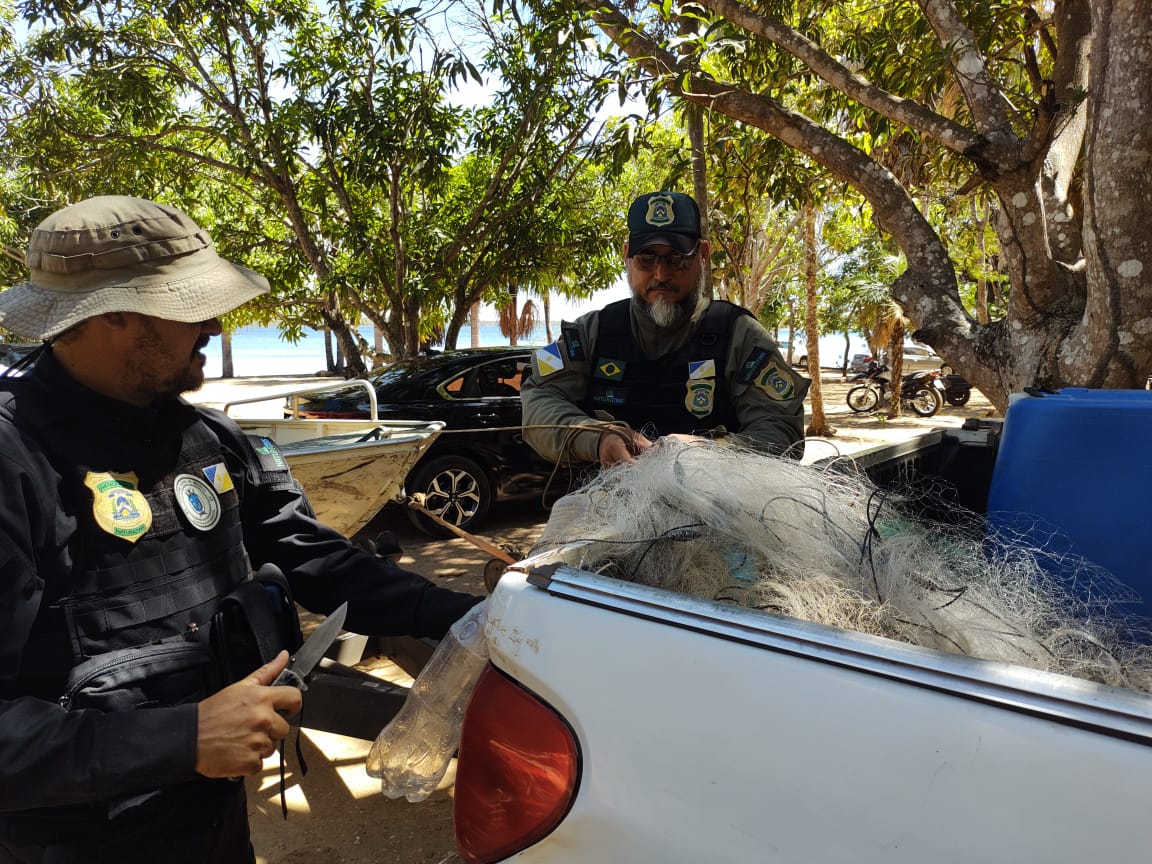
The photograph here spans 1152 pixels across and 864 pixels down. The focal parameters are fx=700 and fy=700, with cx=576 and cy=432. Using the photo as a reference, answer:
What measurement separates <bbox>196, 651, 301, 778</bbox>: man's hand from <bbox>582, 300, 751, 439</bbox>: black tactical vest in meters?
1.55

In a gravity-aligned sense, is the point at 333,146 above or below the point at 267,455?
above

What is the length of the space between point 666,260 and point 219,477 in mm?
1576

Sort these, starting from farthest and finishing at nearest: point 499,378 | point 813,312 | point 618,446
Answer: point 813,312
point 499,378
point 618,446

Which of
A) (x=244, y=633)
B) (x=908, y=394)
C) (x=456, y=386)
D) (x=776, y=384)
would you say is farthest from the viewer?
(x=908, y=394)

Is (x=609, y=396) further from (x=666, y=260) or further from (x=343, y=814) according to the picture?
(x=343, y=814)

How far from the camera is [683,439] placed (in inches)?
64.1

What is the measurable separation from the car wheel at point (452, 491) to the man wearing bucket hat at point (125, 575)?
4.57m

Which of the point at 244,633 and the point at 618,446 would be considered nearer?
the point at 244,633

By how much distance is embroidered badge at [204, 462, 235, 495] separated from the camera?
139 cm

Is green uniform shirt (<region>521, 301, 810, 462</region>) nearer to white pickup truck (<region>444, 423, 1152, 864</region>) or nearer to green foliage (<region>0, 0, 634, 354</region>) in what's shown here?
white pickup truck (<region>444, 423, 1152, 864</region>)

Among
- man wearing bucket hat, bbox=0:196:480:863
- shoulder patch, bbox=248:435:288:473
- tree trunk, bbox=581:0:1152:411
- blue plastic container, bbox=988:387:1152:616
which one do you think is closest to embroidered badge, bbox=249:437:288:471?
shoulder patch, bbox=248:435:288:473

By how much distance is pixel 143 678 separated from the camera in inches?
45.1

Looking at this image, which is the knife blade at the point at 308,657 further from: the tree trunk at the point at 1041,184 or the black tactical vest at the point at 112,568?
the tree trunk at the point at 1041,184

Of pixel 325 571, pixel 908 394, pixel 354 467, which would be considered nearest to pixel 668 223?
pixel 325 571
